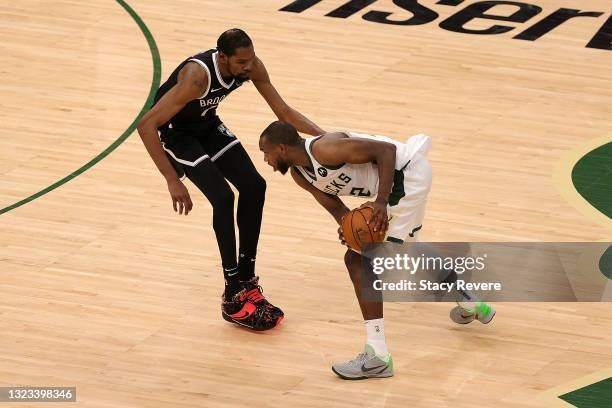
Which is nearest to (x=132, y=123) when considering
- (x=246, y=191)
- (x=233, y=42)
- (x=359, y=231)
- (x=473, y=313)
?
(x=246, y=191)

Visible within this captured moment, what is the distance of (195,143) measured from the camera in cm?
800

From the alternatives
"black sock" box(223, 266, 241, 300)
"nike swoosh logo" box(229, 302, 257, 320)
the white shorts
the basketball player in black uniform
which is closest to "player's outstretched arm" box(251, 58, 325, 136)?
the basketball player in black uniform

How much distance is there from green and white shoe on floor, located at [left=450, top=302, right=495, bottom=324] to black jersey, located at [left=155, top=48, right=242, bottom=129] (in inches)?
79.3

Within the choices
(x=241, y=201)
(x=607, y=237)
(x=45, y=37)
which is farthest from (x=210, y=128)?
(x=45, y=37)

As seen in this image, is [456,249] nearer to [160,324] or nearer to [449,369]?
[449,369]

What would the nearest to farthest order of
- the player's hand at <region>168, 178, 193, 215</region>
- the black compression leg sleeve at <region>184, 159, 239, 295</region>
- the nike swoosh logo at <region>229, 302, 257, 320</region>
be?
the player's hand at <region>168, 178, 193, 215</region> < the black compression leg sleeve at <region>184, 159, 239, 295</region> < the nike swoosh logo at <region>229, 302, 257, 320</region>

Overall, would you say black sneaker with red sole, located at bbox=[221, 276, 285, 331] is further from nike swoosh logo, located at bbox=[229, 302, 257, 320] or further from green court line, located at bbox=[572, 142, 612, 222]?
green court line, located at bbox=[572, 142, 612, 222]

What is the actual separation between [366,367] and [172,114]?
6.35 feet

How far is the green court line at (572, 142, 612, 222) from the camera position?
10.1 m

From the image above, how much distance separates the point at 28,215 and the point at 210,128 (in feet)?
7.77

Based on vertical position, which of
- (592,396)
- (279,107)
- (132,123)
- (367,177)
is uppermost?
(279,107)

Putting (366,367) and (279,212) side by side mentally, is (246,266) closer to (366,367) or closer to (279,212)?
(366,367)

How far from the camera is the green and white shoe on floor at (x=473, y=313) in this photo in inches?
316

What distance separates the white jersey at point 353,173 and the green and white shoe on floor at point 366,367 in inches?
37.1
